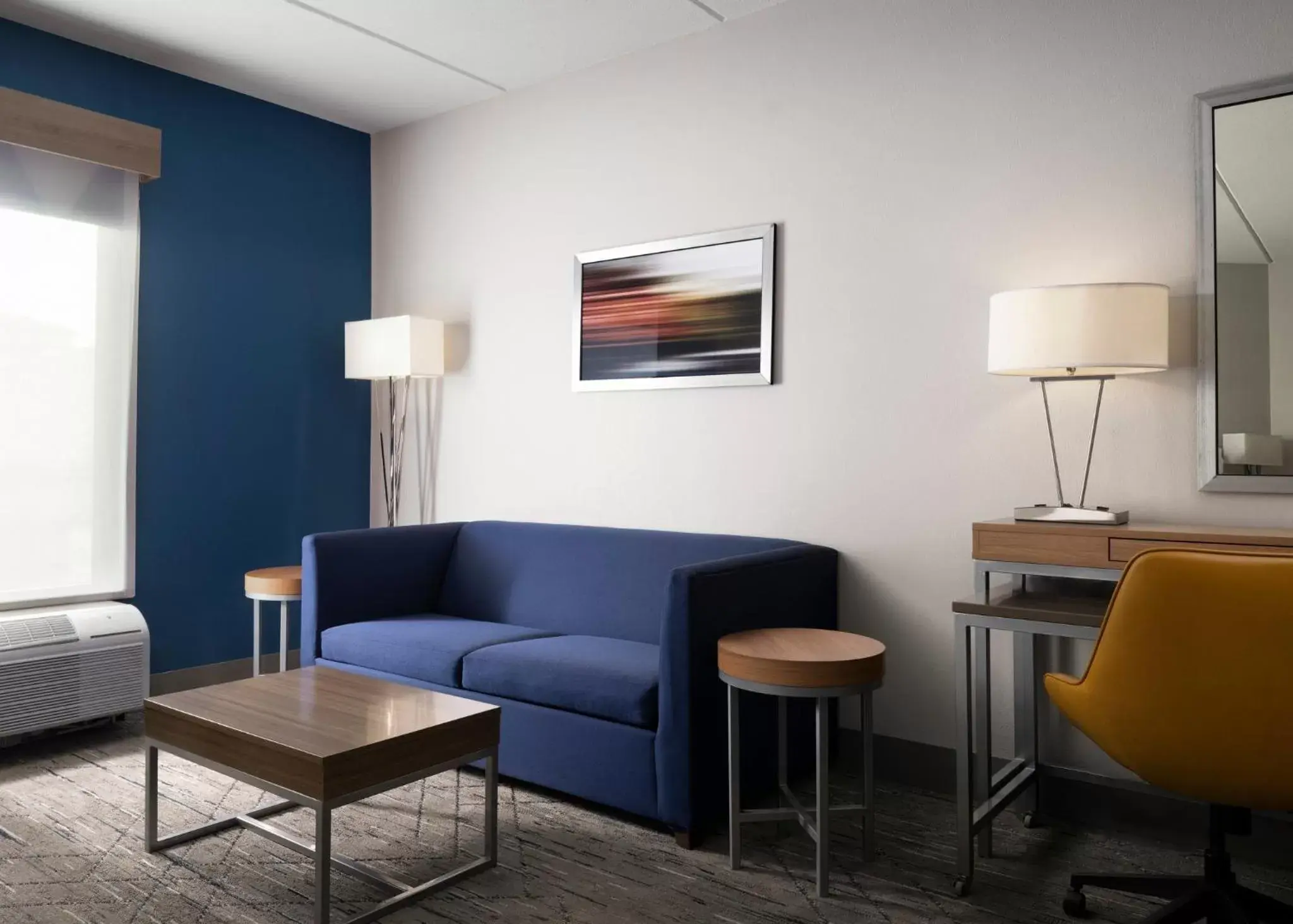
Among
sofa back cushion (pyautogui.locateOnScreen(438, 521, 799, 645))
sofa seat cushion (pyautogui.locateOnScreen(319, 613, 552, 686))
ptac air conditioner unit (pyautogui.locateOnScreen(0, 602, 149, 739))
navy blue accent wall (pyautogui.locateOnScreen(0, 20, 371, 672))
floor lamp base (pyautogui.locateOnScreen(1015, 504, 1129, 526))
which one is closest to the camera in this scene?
floor lamp base (pyautogui.locateOnScreen(1015, 504, 1129, 526))

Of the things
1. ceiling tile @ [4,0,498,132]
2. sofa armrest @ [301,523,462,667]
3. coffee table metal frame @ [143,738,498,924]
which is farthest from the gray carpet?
ceiling tile @ [4,0,498,132]

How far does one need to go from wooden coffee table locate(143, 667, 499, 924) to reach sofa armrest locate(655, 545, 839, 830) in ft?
1.62

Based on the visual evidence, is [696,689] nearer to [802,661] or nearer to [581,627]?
[802,661]

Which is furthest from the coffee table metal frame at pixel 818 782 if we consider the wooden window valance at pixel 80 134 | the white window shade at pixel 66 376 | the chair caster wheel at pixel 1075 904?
the wooden window valance at pixel 80 134

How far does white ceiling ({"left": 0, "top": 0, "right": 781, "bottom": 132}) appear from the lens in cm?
373

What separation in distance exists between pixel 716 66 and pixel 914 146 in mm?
959

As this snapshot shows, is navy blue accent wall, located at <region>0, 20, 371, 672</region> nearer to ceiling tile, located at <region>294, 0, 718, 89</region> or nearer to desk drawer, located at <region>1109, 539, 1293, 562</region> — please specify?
ceiling tile, located at <region>294, 0, 718, 89</region>

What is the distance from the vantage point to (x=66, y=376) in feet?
13.0

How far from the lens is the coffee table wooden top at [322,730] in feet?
7.52

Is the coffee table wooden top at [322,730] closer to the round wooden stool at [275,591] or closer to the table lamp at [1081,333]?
the round wooden stool at [275,591]

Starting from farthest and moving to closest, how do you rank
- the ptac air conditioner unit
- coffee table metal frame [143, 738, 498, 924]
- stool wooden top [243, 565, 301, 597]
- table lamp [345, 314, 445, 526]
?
table lamp [345, 314, 445, 526] → stool wooden top [243, 565, 301, 597] → the ptac air conditioner unit → coffee table metal frame [143, 738, 498, 924]

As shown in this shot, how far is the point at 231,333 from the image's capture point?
462 centimetres

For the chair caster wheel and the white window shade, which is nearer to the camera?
the chair caster wheel

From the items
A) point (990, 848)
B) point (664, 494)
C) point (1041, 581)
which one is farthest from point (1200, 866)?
point (664, 494)
